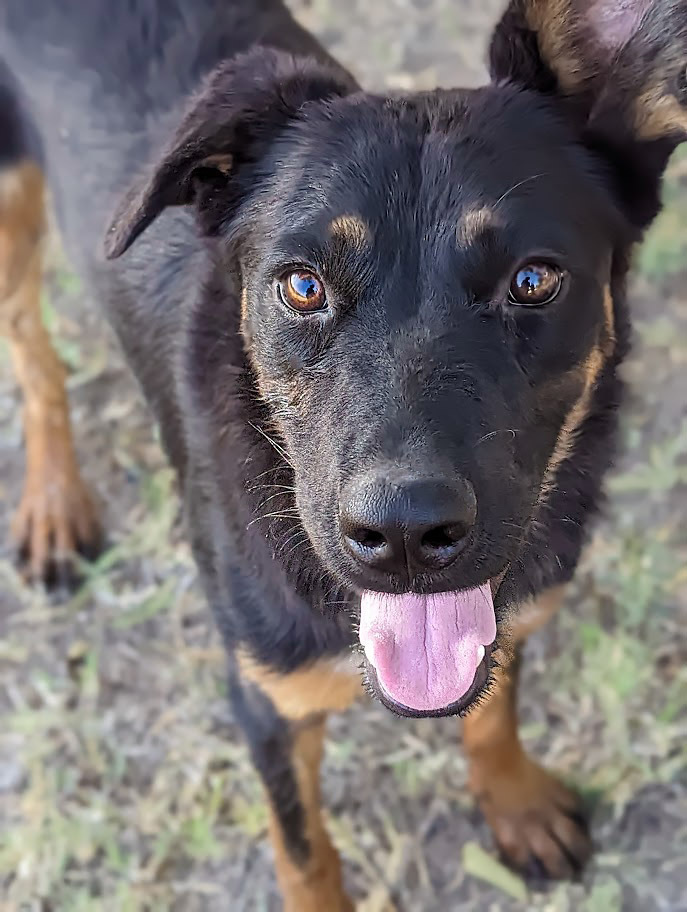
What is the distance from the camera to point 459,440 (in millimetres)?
1888

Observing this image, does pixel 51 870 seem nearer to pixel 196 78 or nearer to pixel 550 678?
pixel 550 678

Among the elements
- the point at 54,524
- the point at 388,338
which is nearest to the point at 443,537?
the point at 388,338

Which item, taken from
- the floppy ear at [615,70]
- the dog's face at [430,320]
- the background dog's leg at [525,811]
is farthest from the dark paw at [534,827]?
the floppy ear at [615,70]

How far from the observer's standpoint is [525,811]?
327 centimetres

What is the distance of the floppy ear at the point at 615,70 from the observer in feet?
6.92

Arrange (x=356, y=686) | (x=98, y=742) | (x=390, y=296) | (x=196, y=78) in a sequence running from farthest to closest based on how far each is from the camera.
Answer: (x=98, y=742)
(x=196, y=78)
(x=356, y=686)
(x=390, y=296)

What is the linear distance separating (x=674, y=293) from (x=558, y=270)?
2592 millimetres

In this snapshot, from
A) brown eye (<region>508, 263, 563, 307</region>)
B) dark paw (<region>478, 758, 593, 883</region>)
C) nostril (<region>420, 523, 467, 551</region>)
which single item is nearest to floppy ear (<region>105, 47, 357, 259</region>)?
brown eye (<region>508, 263, 563, 307</region>)

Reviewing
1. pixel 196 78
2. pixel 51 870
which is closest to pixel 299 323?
pixel 196 78

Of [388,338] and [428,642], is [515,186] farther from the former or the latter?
[428,642]

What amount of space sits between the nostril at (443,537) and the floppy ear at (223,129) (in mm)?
932

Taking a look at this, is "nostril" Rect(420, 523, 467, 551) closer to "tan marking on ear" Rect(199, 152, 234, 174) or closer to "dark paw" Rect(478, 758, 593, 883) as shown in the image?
"tan marking on ear" Rect(199, 152, 234, 174)

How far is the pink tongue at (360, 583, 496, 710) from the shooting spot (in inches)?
85.5

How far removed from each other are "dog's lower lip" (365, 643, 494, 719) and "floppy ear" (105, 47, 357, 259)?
3.54 feet
